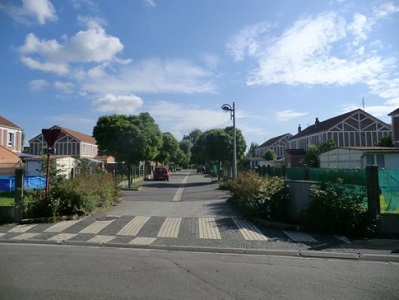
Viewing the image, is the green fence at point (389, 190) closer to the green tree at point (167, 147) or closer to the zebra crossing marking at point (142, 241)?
the zebra crossing marking at point (142, 241)

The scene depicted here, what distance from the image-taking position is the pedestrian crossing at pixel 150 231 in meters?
9.53

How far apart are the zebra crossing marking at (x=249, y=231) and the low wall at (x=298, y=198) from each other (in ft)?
4.91

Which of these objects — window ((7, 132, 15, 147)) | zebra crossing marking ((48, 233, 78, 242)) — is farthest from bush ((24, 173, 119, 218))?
window ((7, 132, 15, 147))

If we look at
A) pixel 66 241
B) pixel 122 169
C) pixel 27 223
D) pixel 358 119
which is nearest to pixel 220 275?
pixel 66 241

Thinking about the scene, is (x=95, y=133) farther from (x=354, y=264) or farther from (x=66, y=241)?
(x=354, y=264)

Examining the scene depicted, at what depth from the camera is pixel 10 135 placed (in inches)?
2055

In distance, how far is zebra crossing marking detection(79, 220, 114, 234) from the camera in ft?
34.7

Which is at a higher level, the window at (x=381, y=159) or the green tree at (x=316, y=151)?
the green tree at (x=316, y=151)

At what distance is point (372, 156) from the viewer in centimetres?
2892

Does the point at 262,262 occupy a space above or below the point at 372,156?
below

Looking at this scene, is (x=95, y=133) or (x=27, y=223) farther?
(x=95, y=133)

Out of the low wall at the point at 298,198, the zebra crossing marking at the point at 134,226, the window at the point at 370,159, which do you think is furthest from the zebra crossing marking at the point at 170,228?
the window at the point at 370,159

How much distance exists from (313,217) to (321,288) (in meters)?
5.09

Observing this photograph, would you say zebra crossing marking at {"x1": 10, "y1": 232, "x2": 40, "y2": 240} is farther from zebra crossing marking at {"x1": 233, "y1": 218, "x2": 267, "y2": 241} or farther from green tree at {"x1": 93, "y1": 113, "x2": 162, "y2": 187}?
green tree at {"x1": 93, "y1": 113, "x2": 162, "y2": 187}
